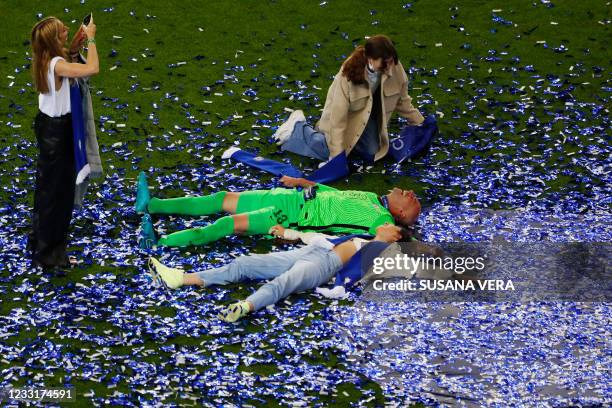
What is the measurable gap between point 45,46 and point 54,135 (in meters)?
0.62

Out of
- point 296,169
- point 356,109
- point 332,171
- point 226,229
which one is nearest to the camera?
point 226,229

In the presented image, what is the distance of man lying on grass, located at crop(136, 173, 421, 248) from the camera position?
336 inches

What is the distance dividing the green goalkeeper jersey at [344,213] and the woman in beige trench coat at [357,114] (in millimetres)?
1151

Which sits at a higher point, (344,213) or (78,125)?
(78,125)

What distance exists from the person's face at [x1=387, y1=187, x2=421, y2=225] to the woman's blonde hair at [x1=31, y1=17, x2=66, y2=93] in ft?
8.72

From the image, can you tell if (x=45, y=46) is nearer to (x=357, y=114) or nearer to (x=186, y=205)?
(x=186, y=205)

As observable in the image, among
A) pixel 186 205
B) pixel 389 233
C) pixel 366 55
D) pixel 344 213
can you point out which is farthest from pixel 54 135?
pixel 366 55

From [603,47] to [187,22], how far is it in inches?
176

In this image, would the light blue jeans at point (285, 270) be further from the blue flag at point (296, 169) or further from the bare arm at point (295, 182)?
the blue flag at point (296, 169)

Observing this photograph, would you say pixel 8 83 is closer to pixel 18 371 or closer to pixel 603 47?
pixel 18 371

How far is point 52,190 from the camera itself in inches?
319

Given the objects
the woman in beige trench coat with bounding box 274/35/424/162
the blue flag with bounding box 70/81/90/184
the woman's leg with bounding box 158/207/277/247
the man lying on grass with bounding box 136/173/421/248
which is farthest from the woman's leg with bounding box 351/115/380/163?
the blue flag with bounding box 70/81/90/184

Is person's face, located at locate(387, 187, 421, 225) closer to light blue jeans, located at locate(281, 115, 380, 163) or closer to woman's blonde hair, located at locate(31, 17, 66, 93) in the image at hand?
light blue jeans, located at locate(281, 115, 380, 163)

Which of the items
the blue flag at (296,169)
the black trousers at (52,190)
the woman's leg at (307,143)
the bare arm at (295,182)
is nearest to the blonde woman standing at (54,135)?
the black trousers at (52,190)
